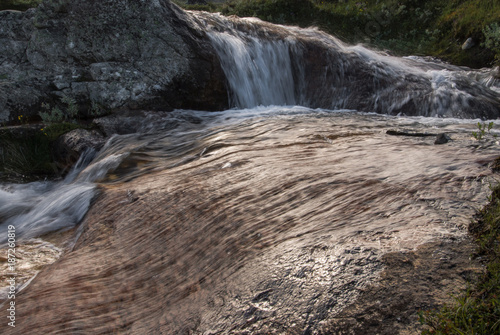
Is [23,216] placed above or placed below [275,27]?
below

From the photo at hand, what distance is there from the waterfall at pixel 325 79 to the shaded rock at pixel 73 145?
316cm

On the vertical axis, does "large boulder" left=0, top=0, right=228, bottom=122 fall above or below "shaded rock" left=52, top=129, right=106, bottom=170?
above

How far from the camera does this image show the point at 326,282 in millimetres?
2191

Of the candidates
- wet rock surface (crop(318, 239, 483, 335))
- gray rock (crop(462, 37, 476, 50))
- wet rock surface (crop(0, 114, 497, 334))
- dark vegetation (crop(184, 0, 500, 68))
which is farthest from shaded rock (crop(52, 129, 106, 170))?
gray rock (crop(462, 37, 476, 50))

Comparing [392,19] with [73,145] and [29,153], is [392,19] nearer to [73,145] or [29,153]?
[73,145]

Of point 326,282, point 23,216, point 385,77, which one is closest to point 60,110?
point 23,216

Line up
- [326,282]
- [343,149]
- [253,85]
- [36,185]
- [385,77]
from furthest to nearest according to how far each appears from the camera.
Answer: [385,77] → [253,85] → [36,185] → [343,149] → [326,282]

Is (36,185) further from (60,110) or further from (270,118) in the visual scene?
(270,118)

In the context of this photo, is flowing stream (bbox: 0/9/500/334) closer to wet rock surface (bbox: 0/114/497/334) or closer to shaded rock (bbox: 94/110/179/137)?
wet rock surface (bbox: 0/114/497/334)

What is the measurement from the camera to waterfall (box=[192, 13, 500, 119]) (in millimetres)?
8570

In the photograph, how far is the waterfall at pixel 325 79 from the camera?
8.57 meters

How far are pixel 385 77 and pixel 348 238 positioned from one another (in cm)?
796

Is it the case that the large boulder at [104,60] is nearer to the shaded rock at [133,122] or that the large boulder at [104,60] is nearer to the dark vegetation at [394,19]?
the shaded rock at [133,122]

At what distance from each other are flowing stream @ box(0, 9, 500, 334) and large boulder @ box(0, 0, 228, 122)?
1628 millimetres
